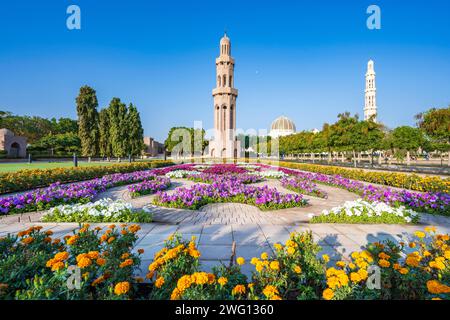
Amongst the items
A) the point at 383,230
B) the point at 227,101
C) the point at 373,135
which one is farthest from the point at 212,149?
the point at 383,230

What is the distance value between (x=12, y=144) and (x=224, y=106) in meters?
44.4

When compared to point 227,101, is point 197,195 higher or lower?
lower

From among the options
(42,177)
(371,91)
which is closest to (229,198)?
(42,177)

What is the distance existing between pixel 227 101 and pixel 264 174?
3584 centimetres

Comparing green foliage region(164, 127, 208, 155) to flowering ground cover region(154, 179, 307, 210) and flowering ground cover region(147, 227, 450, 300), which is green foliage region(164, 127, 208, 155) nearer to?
flowering ground cover region(154, 179, 307, 210)

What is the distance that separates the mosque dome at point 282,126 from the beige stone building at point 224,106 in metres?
79.8

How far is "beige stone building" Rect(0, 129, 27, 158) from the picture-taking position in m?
42.9

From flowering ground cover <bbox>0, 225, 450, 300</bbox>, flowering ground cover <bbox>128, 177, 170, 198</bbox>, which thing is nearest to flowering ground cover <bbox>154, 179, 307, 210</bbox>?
flowering ground cover <bbox>128, 177, 170, 198</bbox>

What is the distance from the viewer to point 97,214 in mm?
5520

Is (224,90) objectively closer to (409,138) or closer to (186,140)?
(186,140)

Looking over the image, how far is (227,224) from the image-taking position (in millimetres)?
5449

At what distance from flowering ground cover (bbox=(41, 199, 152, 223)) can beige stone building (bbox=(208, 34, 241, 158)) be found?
140 feet

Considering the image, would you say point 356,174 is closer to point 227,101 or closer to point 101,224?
point 101,224

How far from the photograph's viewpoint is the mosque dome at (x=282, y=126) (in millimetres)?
125438
